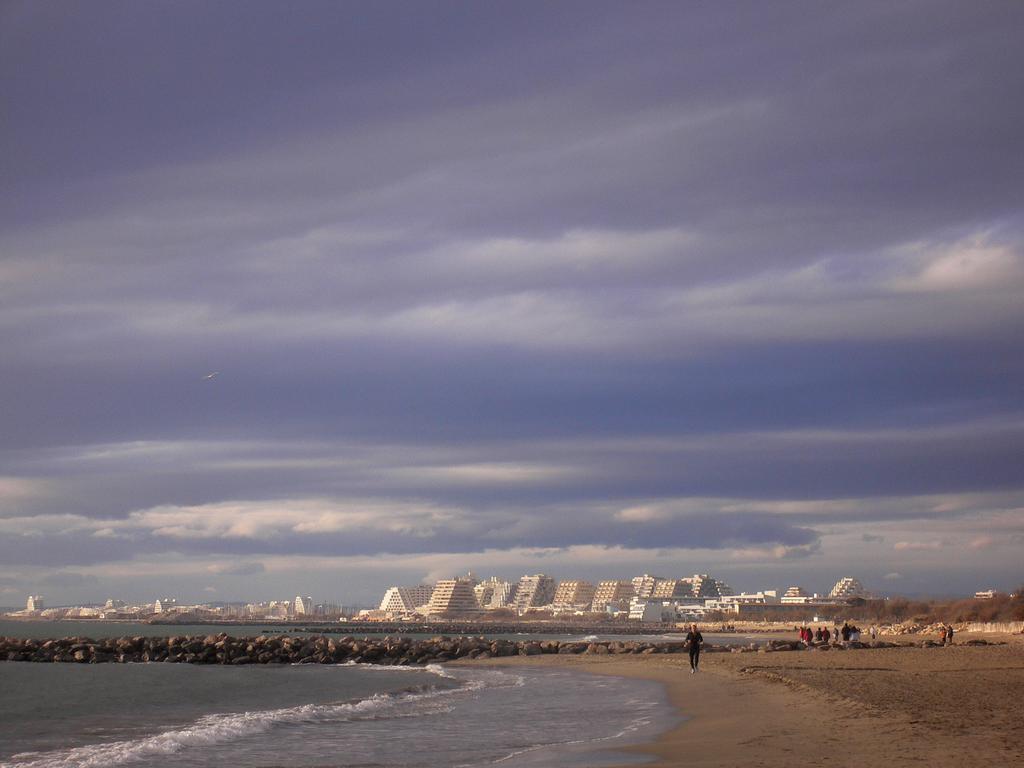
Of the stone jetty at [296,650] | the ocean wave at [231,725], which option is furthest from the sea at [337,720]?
the stone jetty at [296,650]

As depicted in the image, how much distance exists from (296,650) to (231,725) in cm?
4236

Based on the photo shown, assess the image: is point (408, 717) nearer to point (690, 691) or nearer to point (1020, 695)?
point (690, 691)

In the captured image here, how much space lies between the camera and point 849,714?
19016 millimetres

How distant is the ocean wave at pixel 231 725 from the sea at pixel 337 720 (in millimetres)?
44

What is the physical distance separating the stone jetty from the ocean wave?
87.1 feet

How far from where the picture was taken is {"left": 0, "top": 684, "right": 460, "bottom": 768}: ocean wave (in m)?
19.6

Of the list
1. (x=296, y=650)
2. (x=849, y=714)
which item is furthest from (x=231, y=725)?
(x=296, y=650)

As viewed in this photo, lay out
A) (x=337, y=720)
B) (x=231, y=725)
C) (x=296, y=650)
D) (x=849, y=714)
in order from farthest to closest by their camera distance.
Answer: (x=296, y=650) → (x=337, y=720) → (x=231, y=725) → (x=849, y=714)

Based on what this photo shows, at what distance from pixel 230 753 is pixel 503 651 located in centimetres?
4482

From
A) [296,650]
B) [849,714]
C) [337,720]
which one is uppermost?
[849,714]

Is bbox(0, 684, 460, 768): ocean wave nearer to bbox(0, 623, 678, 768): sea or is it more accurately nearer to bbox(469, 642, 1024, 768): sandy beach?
bbox(0, 623, 678, 768): sea

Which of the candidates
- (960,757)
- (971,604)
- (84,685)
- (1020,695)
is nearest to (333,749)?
(960,757)

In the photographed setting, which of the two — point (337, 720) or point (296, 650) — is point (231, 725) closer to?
point (337, 720)

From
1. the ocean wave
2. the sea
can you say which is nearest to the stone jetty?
the sea
